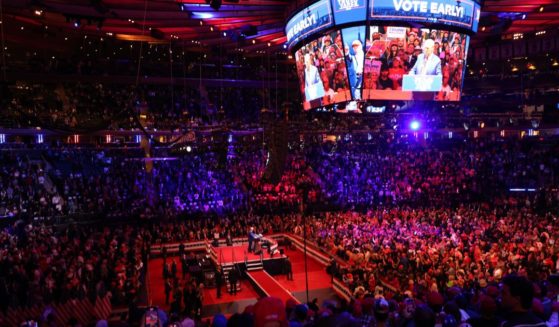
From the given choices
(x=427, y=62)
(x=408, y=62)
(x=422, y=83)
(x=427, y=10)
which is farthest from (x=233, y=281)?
(x=427, y=10)

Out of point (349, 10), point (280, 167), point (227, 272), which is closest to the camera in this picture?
point (349, 10)

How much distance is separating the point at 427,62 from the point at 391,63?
861 millimetres

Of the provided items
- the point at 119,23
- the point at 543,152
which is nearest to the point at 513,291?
the point at 119,23

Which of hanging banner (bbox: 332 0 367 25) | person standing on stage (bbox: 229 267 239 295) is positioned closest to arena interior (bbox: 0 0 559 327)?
hanging banner (bbox: 332 0 367 25)

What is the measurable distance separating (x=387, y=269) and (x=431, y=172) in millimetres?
15027

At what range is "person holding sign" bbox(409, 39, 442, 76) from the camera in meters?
9.62

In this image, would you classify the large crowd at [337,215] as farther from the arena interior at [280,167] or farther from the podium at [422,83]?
the podium at [422,83]

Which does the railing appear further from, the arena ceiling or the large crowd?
the arena ceiling

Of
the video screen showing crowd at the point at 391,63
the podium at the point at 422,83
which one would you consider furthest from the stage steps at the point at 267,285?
the podium at the point at 422,83

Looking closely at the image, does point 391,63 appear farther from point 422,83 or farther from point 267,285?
point 267,285

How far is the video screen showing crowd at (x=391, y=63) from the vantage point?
9.32 m

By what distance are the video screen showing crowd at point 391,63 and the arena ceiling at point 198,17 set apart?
1.41 m

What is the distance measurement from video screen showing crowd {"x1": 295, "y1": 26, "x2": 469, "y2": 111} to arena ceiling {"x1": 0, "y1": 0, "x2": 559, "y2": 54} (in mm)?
1413

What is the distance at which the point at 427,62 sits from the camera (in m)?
9.69
